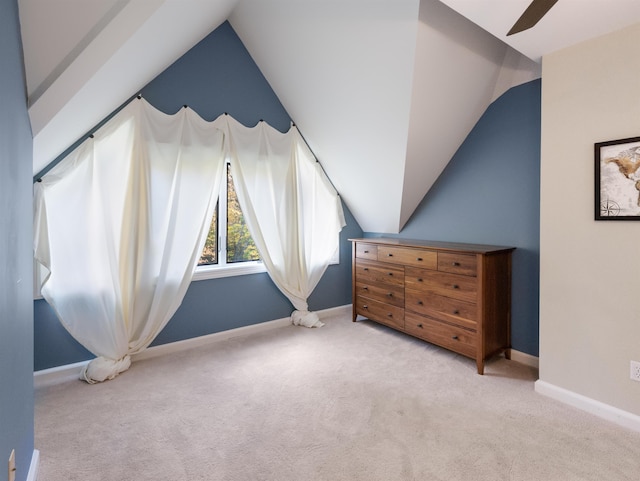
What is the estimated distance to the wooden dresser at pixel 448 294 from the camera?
2592mm

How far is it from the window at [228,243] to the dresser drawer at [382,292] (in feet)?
3.72

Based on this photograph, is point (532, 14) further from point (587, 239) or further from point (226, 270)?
point (226, 270)

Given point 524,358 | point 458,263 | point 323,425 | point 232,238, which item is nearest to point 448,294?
point 458,263

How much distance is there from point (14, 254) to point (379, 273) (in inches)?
114

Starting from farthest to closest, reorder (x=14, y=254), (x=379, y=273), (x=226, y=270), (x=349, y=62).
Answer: (x=379, y=273)
(x=226, y=270)
(x=349, y=62)
(x=14, y=254)

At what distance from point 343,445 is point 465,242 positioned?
2180mm

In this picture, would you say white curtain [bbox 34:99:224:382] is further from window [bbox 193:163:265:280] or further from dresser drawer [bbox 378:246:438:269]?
dresser drawer [bbox 378:246:438:269]

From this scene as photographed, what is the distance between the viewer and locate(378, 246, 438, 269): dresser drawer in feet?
9.65

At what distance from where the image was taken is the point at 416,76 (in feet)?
7.77

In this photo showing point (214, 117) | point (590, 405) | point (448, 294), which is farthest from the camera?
point (214, 117)

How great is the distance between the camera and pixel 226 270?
338 centimetres

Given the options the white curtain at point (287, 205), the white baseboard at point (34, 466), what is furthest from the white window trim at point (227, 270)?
the white baseboard at point (34, 466)

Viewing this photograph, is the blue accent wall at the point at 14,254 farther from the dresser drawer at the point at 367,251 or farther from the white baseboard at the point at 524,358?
the white baseboard at the point at 524,358

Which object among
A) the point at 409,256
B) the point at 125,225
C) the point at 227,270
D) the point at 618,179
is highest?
the point at 618,179
